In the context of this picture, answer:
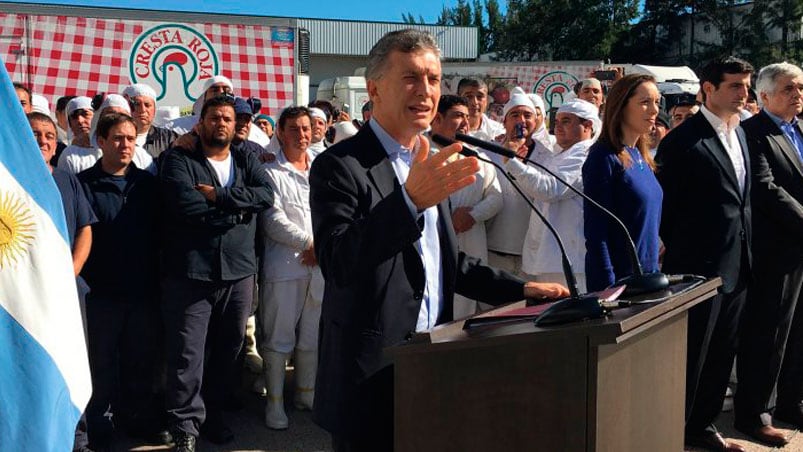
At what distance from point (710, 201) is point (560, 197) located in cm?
95

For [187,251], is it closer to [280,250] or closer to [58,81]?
[280,250]

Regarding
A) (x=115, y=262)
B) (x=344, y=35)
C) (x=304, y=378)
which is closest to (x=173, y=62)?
(x=304, y=378)

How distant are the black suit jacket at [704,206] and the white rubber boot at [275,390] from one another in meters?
2.44

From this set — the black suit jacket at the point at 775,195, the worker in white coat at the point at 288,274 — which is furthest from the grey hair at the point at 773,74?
the worker in white coat at the point at 288,274

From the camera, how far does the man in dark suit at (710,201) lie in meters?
4.46

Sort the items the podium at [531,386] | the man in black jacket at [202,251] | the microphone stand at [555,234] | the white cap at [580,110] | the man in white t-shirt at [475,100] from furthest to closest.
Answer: the man in white t-shirt at [475,100], the white cap at [580,110], the man in black jacket at [202,251], the microphone stand at [555,234], the podium at [531,386]

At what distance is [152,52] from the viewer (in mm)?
9438

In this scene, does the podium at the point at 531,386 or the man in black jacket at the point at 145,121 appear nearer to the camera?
the podium at the point at 531,386

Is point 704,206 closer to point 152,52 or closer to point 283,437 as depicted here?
point 283,437

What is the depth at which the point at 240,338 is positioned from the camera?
500cm

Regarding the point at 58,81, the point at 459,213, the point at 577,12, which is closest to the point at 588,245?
the point at 459,213

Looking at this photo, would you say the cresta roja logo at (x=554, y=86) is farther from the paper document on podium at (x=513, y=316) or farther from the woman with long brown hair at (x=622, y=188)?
the paper document on podium at (x=513, y=316)

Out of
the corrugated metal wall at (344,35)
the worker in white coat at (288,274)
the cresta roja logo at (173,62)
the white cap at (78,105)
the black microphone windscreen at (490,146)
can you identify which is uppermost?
the corrugated metal wall at (344,35)

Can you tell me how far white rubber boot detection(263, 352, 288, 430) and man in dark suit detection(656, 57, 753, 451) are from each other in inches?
94.8
